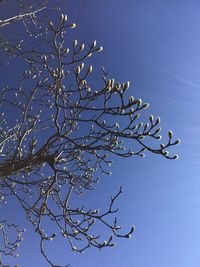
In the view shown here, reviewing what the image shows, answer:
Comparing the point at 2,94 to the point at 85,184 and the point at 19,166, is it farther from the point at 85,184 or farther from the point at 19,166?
the point at 19,166

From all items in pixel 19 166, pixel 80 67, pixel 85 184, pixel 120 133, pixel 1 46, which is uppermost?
pixel 1 46

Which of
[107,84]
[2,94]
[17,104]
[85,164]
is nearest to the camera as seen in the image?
[107,84]

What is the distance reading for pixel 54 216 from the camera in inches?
204

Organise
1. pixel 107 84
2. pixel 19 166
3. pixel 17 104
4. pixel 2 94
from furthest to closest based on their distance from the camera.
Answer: pixel 17 104 → pixel 2 94 → pixel 19 166 → pixel 107 84

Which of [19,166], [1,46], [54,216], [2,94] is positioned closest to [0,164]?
[19,166]

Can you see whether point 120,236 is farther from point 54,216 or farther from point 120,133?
point 120,133

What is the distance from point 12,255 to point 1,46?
3308 mm

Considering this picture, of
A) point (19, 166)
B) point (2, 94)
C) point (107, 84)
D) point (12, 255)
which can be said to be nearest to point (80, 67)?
point (107, 84)

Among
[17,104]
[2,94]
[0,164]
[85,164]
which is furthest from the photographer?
[17,104]

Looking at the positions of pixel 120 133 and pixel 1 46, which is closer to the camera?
pixel 120 133

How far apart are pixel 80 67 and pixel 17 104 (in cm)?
324

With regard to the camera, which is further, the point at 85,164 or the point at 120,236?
the point at 85,164

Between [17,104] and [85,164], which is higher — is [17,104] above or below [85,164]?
above

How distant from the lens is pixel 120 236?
489cm
